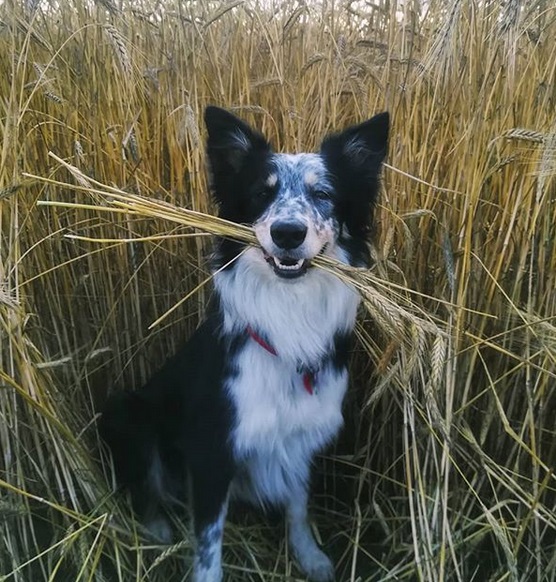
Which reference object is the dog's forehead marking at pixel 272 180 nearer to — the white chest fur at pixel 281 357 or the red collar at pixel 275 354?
the white chest fur at pixel 281 357

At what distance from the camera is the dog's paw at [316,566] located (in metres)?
2.18

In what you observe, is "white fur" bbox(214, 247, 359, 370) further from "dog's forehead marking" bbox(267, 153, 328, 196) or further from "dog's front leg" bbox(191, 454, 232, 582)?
"dog's front leg" bbox(191, 454, 232, 582)

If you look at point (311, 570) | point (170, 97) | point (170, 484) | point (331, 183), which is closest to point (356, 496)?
point (311, 570)

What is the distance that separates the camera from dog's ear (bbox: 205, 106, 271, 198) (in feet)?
6.71

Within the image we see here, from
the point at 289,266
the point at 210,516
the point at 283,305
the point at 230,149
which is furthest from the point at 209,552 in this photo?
the point at 230,149

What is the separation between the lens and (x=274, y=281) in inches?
80.0

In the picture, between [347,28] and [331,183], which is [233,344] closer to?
[331,183]

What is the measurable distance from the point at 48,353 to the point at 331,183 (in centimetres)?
114

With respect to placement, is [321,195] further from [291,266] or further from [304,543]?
[304,543]

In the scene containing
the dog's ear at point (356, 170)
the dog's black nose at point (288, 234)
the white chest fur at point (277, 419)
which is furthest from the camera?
the dog's ear at point (356, 170)

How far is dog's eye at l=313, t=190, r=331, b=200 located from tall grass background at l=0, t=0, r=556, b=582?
0.77 feet

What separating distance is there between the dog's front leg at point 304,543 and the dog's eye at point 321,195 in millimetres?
1017

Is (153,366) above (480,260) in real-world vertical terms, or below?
below

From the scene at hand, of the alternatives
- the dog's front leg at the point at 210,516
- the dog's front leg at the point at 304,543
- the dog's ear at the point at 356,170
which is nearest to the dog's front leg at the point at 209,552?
the dog's front leg at the point at 210,516
